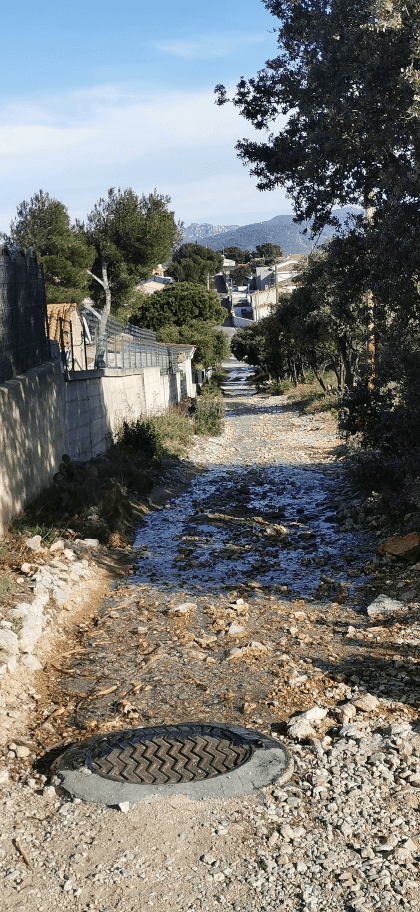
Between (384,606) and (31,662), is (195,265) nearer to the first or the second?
(384,606)

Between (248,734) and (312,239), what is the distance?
8000mm

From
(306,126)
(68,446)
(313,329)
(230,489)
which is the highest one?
(306,126)

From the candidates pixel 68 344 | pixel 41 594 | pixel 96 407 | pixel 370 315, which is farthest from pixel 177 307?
pixel 41 594

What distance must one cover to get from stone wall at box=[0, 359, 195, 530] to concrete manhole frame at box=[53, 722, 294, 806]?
475 cm

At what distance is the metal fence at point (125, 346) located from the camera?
18.5 m

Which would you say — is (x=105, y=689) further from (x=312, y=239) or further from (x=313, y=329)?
(x=313, y=329)

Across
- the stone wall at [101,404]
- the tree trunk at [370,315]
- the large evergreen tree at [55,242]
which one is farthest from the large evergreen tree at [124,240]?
the tree trunk at [370,315]

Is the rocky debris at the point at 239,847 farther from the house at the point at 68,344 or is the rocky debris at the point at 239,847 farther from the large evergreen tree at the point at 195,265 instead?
the large evergreen tree at the point at 195,265

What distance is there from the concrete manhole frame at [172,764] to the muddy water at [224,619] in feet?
1.01

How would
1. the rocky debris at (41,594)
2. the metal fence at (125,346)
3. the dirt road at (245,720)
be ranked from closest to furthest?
the dirt road at (245,720) < the rocky debris at (41,594) < the metal fence at (125,346)

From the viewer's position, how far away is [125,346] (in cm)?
2284

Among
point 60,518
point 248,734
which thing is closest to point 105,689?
point 248,734

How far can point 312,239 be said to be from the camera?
1178cm

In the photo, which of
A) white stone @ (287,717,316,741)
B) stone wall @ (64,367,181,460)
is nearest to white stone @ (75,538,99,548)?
stone wall @ (64,367,181,460)
